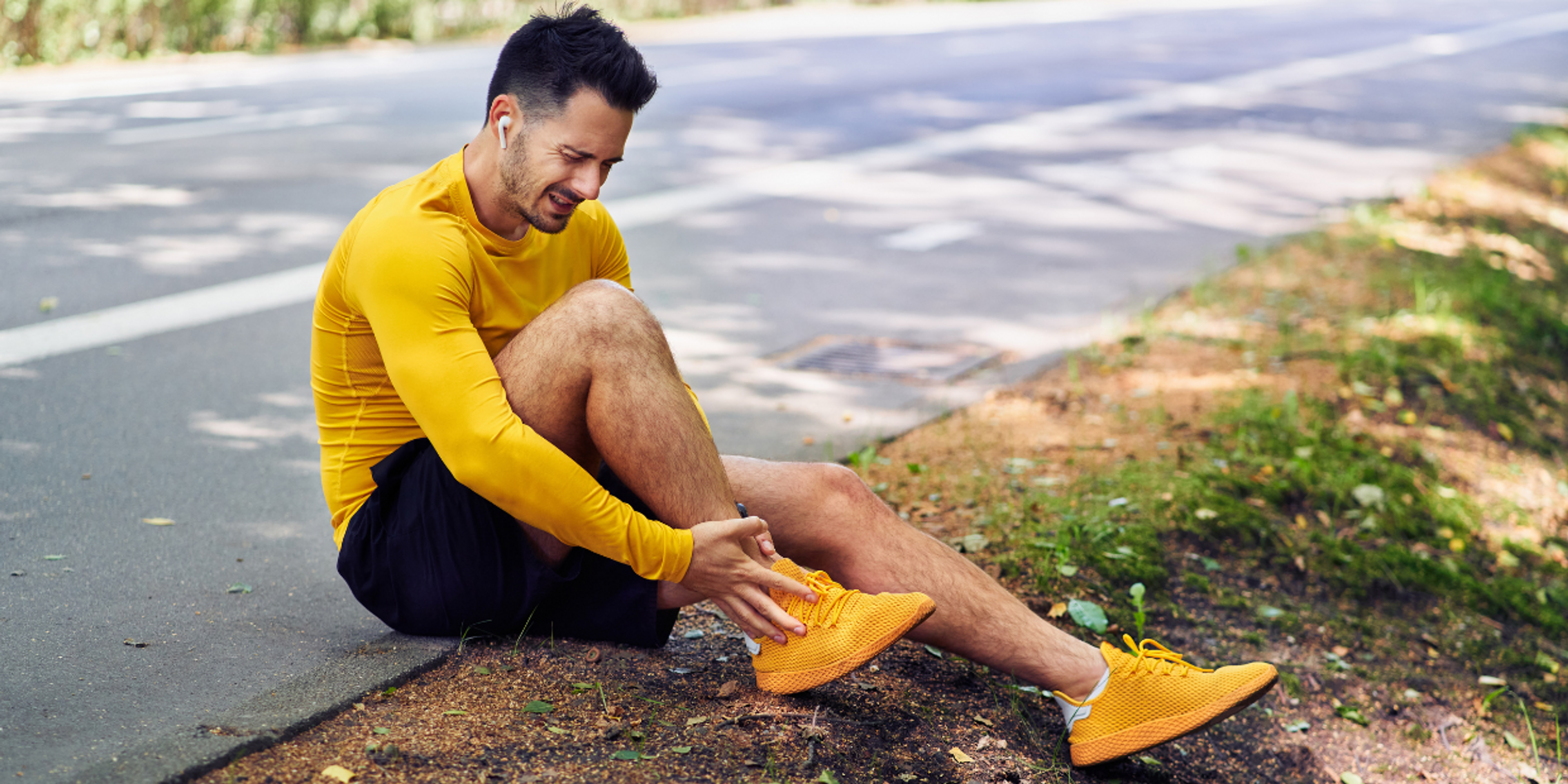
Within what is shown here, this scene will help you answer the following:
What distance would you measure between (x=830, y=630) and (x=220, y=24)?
17.0m

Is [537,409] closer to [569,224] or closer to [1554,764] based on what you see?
[569,224]

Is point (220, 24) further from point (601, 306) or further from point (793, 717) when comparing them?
point (793, 717)

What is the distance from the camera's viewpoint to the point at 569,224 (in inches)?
120

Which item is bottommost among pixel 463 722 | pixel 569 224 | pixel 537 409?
pixel 463 722

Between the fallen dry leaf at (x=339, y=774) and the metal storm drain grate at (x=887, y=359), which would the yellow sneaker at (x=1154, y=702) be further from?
the metal storm drain grate at (x=887, y=359)

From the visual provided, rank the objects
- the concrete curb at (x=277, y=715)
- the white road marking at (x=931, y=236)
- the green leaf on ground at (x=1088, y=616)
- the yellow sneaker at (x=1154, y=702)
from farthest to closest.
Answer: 1. the white road marking at (x=931, y=236)
2. the green leaf on ground at (x=1088, y=616)
3. the yellow sneaker at (x=1154, y=702)
4. the concrete curb at (x=277, y=715)

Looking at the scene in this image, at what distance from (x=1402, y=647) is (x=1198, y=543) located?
63 centimetres

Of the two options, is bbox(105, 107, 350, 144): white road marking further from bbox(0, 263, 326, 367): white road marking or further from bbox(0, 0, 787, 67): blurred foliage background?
bbox(0, 263, 326, 367): white road marking

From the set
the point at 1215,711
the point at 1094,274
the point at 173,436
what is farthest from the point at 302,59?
the point at 1215,711

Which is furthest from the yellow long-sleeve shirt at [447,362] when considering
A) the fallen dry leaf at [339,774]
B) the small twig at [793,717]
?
the fallen dry leaf at [339,774]

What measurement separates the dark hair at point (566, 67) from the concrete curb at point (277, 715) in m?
1.18

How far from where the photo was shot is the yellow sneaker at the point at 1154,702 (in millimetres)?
2838

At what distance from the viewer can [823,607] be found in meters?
2.74

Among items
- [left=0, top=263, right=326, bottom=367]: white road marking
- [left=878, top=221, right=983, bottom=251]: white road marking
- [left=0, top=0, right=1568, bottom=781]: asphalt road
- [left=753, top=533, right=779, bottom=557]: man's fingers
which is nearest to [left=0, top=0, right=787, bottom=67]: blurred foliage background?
[left=0, top=0, right=1568, bottom=781]: asphalt road
